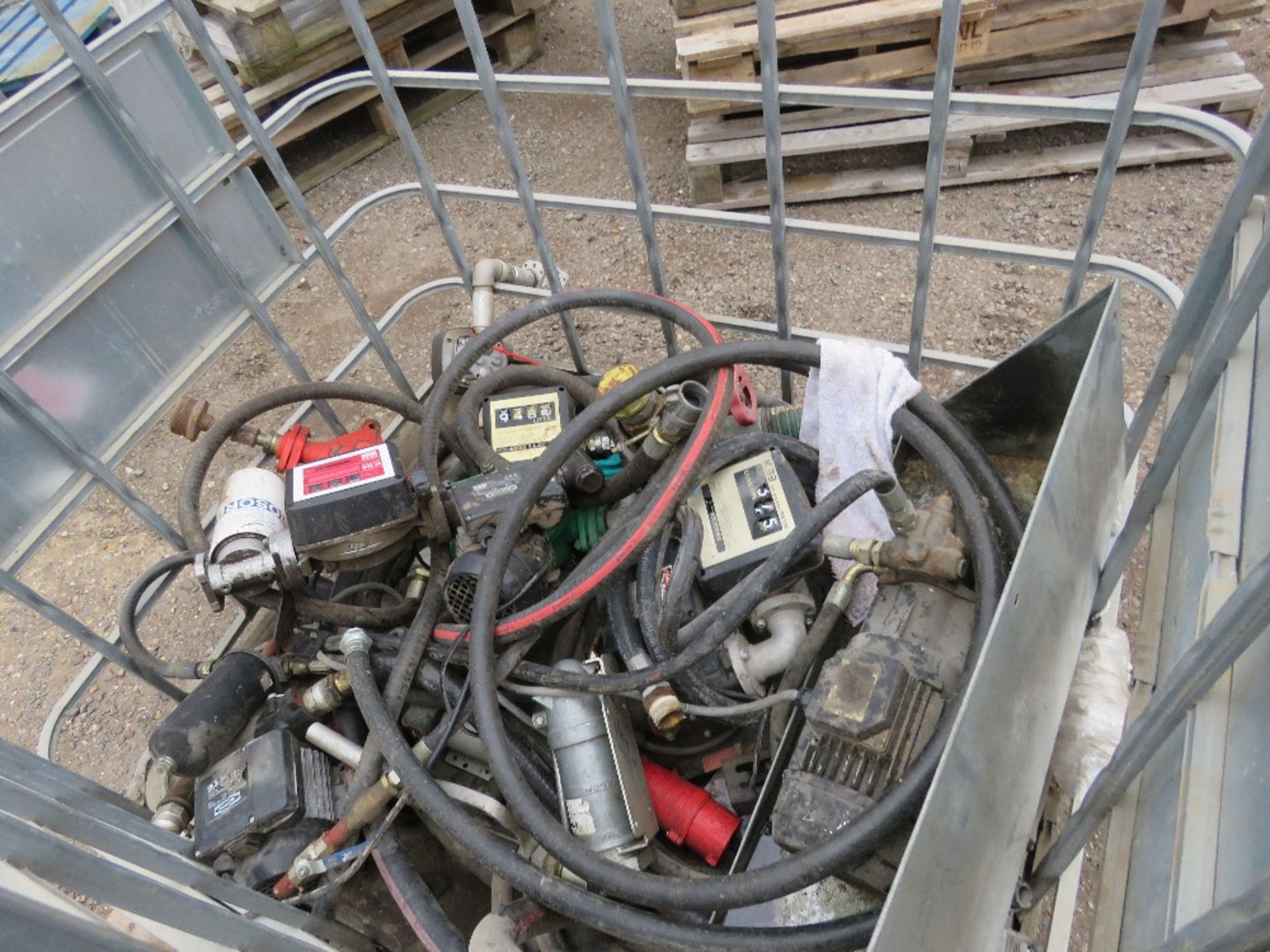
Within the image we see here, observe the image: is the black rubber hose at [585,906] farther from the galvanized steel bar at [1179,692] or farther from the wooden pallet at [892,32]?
the wooden pallet at [892,32]

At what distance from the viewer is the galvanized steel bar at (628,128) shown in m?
1.24

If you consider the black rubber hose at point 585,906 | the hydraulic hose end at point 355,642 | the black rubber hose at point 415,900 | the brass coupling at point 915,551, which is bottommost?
the black rubber hose at point 415,900

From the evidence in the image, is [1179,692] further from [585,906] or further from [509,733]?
[509,733]

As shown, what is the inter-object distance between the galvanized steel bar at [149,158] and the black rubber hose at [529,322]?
409mm

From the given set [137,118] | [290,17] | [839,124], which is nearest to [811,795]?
[137,118]

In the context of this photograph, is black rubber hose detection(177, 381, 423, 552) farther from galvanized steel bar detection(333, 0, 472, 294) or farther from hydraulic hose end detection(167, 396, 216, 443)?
galvanized steel bar detection(333, 0, 472, 294)

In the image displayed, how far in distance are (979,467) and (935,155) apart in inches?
17.7

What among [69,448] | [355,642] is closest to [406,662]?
[355,642]

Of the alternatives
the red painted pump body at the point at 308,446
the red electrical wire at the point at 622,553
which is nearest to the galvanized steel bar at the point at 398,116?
the red painted pump body at the point at 308,446

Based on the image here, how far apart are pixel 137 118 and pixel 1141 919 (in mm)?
1743

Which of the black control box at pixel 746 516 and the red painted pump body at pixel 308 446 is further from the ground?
the red painted pump body at pixel 308 446

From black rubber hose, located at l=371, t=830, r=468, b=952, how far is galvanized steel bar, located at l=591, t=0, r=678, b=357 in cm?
94

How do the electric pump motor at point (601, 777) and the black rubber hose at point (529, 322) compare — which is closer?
the electric pump motor at point (601, 777)

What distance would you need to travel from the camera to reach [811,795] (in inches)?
38.1
